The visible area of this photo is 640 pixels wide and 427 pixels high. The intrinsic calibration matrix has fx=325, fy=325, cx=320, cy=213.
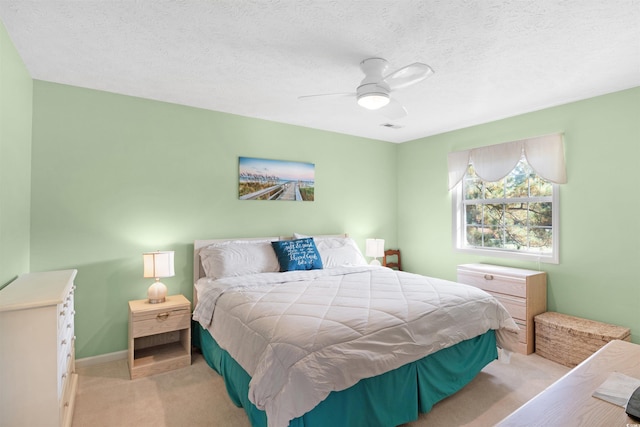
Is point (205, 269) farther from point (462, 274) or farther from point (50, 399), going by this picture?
point (462, 274)

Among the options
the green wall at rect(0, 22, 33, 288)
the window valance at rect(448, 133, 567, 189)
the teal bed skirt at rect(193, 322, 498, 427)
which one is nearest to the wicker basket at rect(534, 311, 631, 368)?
the teal bed skirt at rect(193, 322, 498, 427)

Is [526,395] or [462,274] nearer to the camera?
[526,395]

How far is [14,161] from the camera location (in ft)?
7.14

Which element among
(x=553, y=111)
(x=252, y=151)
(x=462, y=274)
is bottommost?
(x=462, y=274)

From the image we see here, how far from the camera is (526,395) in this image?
2.35 meters

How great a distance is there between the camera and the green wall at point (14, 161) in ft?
6.39

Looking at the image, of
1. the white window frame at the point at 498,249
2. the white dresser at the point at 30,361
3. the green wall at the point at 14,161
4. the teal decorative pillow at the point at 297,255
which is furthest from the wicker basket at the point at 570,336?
the green wall at the point at 14,161

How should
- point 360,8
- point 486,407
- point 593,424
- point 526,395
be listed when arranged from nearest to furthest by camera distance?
point 593,424 < point 360,8 < point 486,407 < point 526,395

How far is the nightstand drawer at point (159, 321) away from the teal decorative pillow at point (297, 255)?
993 millimetres

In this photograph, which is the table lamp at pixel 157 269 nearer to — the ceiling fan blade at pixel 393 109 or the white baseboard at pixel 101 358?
the white baseboard at pixel 101 358

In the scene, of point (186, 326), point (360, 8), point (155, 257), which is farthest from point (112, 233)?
point (360, 8)

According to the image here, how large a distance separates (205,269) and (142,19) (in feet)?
6.85

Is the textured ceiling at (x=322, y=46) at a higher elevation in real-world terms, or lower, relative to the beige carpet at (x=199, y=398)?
higher

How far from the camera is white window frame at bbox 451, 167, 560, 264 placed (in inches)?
132
